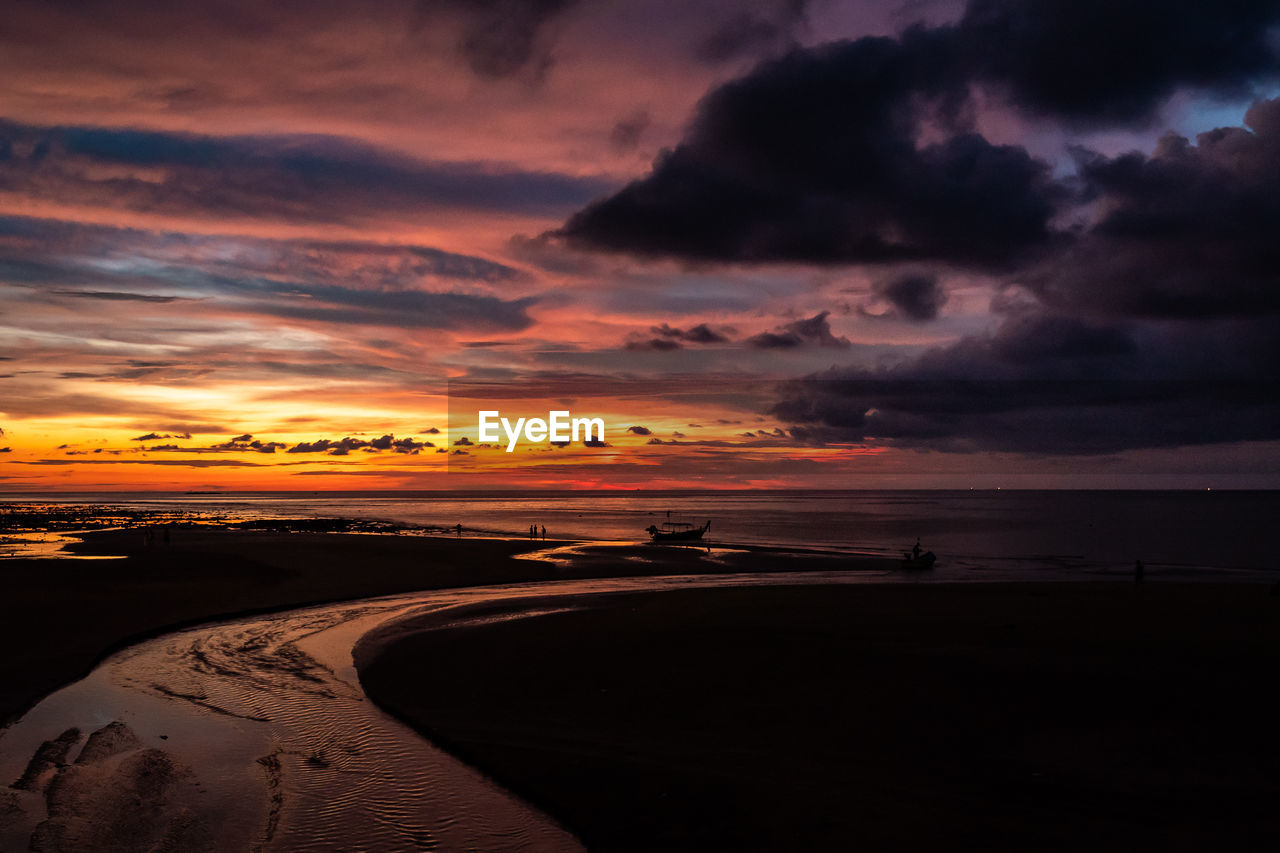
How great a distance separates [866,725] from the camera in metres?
15.2

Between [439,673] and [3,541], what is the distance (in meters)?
67.6

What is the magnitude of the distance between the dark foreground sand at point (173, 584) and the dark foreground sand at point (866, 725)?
852 centimetres

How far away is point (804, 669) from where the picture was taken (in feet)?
64.2

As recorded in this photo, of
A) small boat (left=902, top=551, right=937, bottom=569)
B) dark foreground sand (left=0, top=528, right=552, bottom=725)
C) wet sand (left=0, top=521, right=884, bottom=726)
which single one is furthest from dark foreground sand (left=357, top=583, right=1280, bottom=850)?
small boat (left=902, top=551, right=937, bottom=569)

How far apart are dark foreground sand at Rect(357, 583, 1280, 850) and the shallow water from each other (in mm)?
801

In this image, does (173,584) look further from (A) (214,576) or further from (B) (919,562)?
(B) (919,562)

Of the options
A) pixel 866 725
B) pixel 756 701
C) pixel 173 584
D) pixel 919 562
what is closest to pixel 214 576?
pixel 173 584

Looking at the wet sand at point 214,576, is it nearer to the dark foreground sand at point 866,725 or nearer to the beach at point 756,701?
the beach at point 756,701

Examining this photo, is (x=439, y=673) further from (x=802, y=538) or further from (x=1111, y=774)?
(x=802, y=538)

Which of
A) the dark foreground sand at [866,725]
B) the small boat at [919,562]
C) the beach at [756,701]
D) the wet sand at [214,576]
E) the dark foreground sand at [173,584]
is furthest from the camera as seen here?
the small boat at [919,562]

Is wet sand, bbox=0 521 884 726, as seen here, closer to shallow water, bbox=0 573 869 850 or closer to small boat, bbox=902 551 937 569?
shallow water, bbox=0 573 869 850

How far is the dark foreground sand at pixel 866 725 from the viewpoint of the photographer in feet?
35.7

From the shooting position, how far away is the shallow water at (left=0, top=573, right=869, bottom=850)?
35.9 ft

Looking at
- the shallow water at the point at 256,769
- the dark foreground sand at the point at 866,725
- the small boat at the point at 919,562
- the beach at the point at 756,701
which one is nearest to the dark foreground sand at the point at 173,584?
the beach at the point at 756,701
